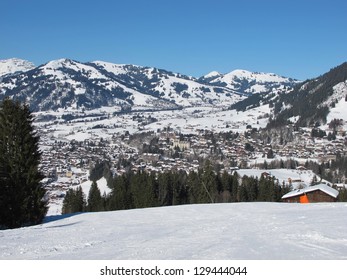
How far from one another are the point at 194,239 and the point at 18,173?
47.1ft

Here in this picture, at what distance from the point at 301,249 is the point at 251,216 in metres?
9.79

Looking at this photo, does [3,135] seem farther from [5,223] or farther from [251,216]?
[251,216]

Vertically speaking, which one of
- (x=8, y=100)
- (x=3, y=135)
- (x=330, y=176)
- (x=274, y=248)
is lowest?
(x=330, y=176)

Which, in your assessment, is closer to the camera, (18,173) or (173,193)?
(18,173)

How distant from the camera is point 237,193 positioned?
69625 mm

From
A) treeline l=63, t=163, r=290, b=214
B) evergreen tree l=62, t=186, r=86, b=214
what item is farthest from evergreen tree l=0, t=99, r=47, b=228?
evergreen tree l=62, t=186, r=86, b=214

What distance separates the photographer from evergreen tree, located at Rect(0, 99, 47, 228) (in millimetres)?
24875

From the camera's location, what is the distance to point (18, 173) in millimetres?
25016

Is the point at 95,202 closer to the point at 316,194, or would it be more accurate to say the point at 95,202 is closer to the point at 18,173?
the point at 316,194

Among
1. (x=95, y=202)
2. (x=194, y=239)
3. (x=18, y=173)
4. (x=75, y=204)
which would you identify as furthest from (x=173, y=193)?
(x=194, y=239)

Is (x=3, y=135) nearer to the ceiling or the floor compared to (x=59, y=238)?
nearer to the ceiling

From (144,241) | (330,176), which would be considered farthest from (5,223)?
(330,176)

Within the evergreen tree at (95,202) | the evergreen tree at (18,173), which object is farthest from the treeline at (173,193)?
the evergreen tree at (18,173)

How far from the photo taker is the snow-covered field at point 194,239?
1184 cm
